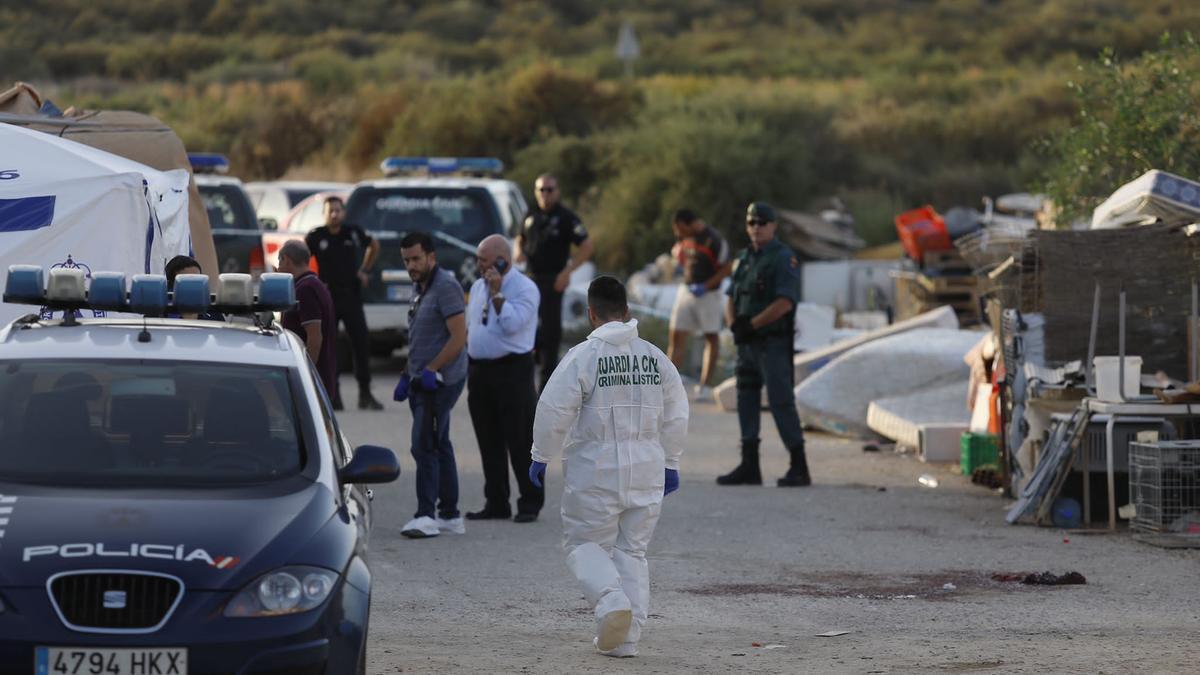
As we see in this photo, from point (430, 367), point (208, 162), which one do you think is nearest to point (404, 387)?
point (430, 367)

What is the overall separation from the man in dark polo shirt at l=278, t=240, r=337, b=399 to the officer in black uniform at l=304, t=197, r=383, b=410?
5.09 meters

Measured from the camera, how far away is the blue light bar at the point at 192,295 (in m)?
7.67

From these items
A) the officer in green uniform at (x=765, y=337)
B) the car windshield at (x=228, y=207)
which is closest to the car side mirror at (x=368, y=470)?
the officer in green uniform at (x=765, y=337)

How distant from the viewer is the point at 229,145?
4325 cm

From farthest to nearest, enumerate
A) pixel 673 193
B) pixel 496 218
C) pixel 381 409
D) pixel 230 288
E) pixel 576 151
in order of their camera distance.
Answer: pixel 576 151, pixel 673 193, pixel 496 218, pixel 381 409, pixel 230 288

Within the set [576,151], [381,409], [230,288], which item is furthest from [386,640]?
[576,151]

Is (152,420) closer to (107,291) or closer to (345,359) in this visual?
(107,291)

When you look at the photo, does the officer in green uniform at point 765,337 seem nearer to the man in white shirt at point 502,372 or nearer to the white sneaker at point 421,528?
the man in white shirt at point 502,372

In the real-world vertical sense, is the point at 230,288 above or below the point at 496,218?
above

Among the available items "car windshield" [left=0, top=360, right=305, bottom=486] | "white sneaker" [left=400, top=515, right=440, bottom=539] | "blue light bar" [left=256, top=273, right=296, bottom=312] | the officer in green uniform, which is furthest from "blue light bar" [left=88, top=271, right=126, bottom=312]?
the officer in green uniform

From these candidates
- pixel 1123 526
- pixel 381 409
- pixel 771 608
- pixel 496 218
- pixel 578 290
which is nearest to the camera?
pixel 771 608

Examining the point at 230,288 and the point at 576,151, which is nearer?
the point at 230,288

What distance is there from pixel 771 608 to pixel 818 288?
1791 centimetres

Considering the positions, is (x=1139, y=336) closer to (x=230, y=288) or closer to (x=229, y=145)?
(x=230, y=288)
